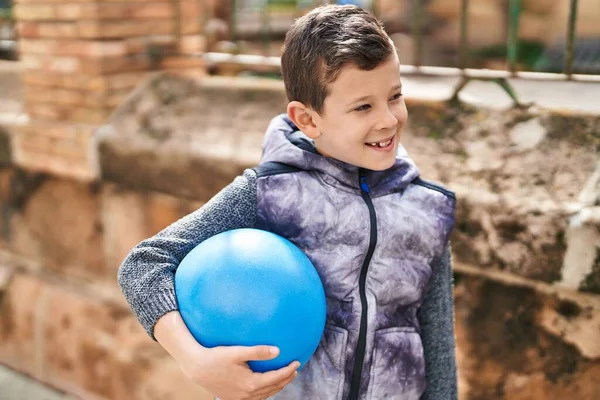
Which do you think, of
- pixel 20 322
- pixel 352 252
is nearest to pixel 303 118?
pixel 352 252

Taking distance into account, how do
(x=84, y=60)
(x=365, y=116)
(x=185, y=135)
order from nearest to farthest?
(x=365, y=116) → (x=185, y=135) → (x=84, y=60)

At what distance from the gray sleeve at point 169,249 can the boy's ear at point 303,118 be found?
0.16 metres

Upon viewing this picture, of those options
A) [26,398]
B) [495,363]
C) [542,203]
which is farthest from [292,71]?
[26,398]

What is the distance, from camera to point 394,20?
7.42 m

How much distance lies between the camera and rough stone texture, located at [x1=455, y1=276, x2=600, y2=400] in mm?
2184

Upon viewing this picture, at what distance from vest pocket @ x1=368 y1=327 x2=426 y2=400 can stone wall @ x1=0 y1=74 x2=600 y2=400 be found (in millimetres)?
670

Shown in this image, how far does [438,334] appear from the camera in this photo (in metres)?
1.81

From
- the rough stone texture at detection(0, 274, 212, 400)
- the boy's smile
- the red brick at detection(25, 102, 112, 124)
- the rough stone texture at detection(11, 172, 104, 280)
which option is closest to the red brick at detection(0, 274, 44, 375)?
the rough stone texture at detection(0, 274, 212, 400)

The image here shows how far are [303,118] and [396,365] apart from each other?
2.07 feet

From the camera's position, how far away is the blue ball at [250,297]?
144cm

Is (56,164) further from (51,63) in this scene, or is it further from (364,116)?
(364,116)

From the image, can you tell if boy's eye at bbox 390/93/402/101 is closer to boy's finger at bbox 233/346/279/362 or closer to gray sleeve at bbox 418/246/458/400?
gray sleeve at bbox 418/246/458/400

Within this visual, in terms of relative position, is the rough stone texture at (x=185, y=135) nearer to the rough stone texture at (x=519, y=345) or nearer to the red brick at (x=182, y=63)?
the red brick at (x=182, y=63)

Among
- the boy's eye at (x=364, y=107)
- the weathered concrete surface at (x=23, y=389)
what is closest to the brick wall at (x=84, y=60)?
the weathered concrete surface at (x=23, y=389)
